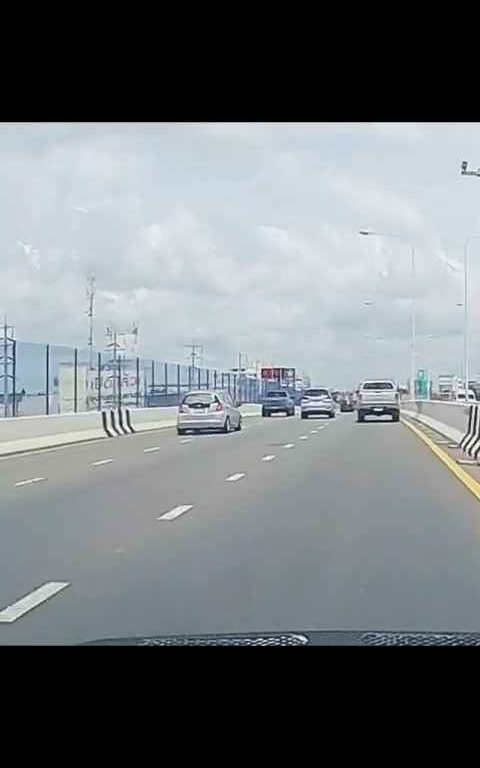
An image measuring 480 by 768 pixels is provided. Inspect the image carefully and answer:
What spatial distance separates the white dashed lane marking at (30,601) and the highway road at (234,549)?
30 millimetres

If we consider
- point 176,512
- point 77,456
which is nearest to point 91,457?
point 77,456

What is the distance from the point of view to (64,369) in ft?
175

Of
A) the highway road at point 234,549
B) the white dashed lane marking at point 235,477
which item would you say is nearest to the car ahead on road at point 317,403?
the highway road at point 234,549

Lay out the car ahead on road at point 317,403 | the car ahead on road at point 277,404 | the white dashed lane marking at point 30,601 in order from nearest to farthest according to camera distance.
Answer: the white dashed lane marking at point 30,601
the car ahead on road at point 317,403
the car ahead on road at point 277,404

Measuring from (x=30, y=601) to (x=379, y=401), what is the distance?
161 ft

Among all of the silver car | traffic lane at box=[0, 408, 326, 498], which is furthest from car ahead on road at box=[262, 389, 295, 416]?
traffic lane at box=[0, 408, 326, 498]

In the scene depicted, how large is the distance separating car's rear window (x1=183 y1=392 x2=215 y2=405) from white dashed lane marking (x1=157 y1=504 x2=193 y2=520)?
27.7 metres

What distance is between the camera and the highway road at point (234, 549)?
1005 cm

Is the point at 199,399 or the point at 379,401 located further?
the point at 379,401

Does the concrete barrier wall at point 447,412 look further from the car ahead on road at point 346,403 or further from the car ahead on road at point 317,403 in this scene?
the car ahead on road at point 346,403

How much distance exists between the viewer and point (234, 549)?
47.1ft

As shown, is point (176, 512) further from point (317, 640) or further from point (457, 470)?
point (317, 640)
